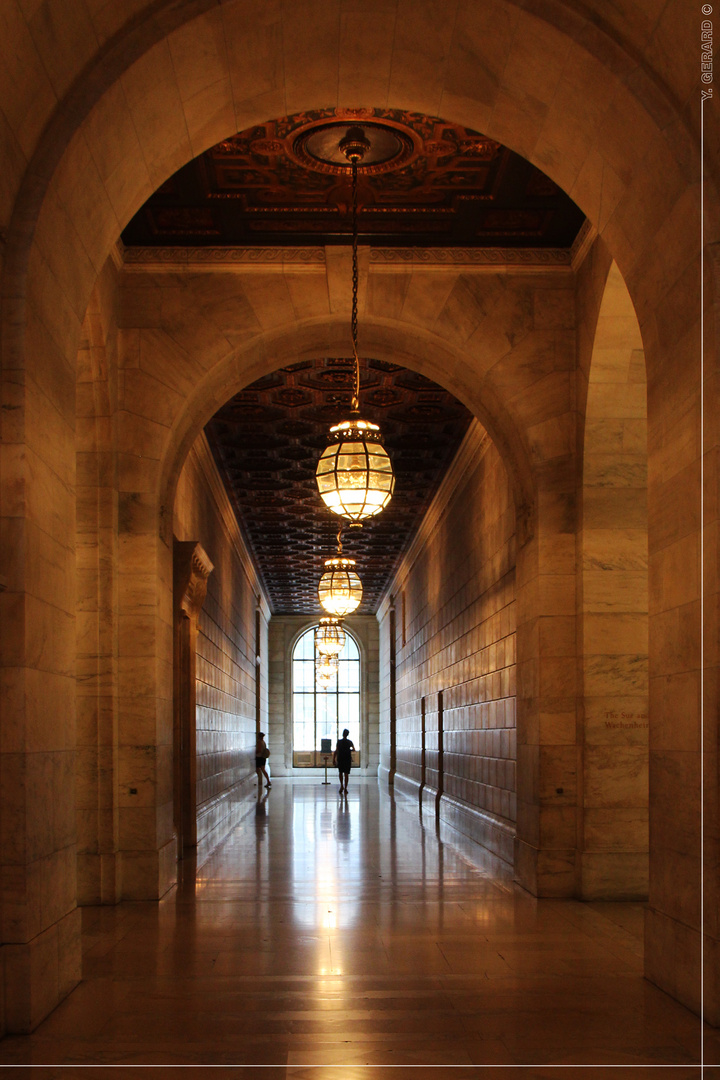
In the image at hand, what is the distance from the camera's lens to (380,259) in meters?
9.53

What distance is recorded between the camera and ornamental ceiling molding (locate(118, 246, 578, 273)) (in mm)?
9422

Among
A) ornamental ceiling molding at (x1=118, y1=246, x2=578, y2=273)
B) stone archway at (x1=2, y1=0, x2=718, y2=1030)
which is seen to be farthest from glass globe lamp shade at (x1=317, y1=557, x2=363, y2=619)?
stone archway at (x1=2, y1=0, x2=718, y2=1030)

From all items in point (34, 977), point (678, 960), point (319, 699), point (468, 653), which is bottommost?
point (319, 699)

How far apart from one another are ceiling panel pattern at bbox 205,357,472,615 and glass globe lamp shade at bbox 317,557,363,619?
1518mm

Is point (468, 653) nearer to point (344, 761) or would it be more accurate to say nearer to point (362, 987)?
point (362, 987)

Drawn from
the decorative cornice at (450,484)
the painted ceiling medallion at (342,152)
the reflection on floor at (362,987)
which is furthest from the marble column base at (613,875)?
the painted ceiling medallion at (342,152)

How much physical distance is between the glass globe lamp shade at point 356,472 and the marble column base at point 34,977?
3.62 meters

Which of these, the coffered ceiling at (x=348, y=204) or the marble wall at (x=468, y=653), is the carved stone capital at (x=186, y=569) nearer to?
the coffered ceiling at (x=348, y=204)

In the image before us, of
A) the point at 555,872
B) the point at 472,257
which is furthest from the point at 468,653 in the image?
the point at 472,257

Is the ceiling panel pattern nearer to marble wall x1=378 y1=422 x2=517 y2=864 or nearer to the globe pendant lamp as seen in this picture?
marble wall x1=378 y1=422 x2=517 y2=864

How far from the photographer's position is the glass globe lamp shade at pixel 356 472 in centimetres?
785

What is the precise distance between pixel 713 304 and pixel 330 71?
9.16ft

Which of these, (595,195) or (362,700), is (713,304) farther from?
(362,700)

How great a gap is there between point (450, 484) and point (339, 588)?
2455 millimetres
